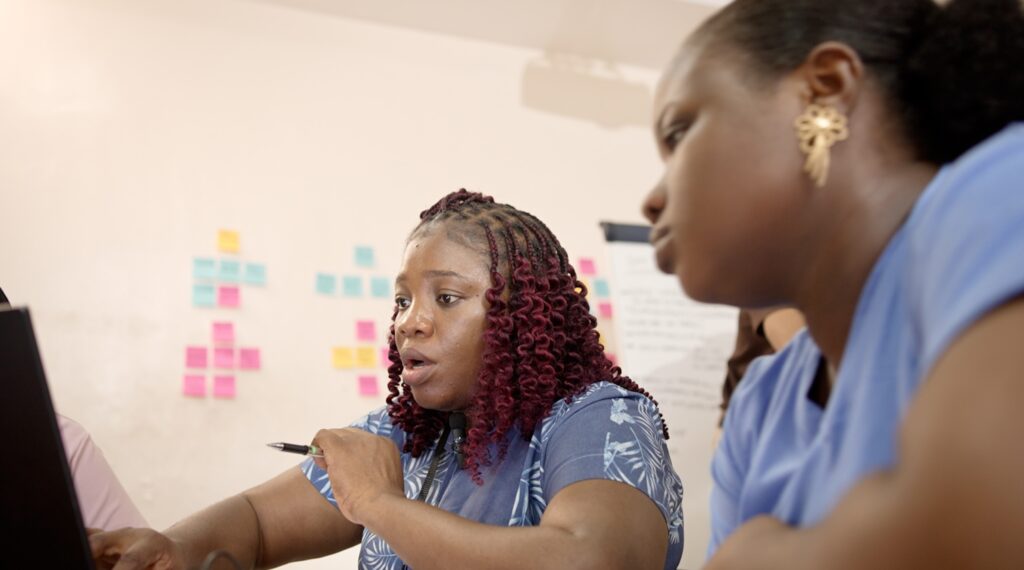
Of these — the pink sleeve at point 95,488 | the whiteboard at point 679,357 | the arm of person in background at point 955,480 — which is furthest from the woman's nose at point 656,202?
the whiteboard at point 679,357

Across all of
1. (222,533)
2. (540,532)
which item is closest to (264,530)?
(222,533)

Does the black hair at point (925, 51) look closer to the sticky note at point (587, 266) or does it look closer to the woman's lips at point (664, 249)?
the woman's lips at point (664, 249)

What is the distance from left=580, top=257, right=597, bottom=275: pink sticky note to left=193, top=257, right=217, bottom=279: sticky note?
1.19 m

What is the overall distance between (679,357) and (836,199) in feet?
8.16

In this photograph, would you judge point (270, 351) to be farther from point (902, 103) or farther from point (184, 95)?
point (902, 103)

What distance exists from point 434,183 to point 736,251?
2376 millimetres

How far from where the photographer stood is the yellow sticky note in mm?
2713

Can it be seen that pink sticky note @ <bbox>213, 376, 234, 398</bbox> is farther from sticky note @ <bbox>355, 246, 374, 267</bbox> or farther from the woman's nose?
the woman's nose

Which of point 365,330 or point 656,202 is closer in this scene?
point 656,202

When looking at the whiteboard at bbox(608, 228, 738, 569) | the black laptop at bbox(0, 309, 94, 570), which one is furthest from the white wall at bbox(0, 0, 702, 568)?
the black laptop at bbox(0, 309, 94, 570)

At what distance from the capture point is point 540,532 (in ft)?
3.33

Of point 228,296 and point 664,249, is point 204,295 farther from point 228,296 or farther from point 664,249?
point 664,249

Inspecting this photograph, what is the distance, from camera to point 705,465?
3.06m

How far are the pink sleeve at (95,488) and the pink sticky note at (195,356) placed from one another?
39.4 inches
